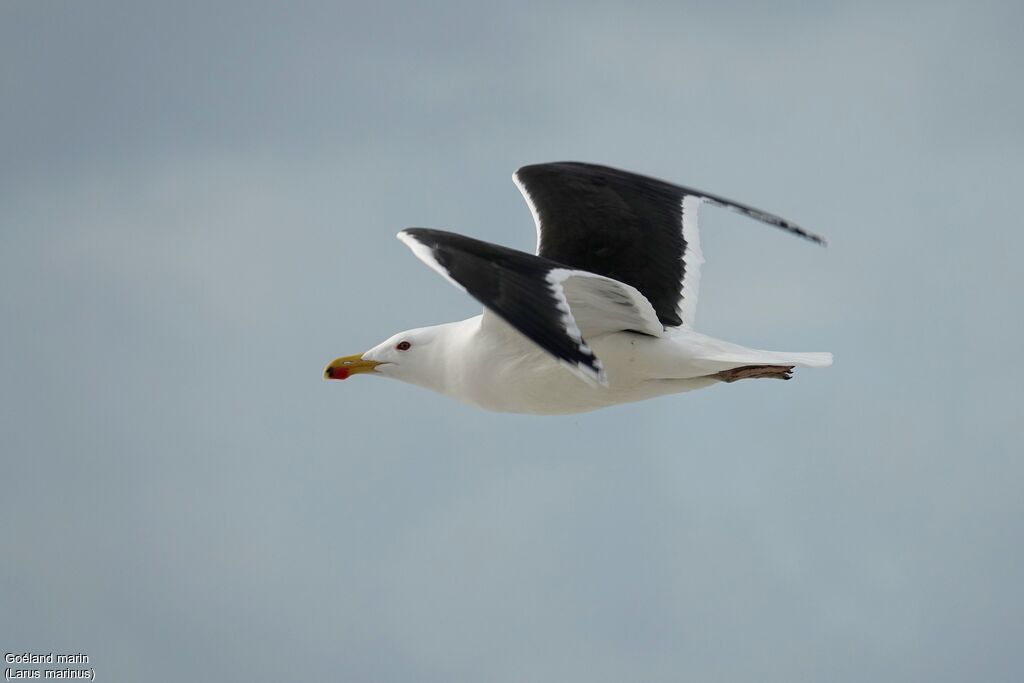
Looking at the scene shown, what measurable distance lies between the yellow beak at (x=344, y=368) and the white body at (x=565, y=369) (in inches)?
32.3

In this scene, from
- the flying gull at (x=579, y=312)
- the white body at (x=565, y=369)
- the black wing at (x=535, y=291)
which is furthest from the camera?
the white body at (x=565, y=369)

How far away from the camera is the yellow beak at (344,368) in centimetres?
1149

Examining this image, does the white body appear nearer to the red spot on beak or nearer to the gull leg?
the gull leg

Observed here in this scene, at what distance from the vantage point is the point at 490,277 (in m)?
8.59

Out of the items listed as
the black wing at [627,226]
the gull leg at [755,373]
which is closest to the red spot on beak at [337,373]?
the black wing at [627,226]

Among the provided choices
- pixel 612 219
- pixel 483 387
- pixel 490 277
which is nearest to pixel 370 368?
pixel 483 387

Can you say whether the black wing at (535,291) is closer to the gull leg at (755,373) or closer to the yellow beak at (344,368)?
the gull leg at (755,373)

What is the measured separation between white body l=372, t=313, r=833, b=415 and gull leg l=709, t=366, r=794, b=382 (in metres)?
0.11

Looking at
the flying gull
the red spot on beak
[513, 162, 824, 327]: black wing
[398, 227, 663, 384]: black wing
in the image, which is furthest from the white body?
the red spot on beak

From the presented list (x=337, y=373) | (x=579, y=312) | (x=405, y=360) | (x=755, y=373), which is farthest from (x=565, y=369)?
(x=337, y=373)

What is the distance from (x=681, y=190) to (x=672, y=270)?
98 cm

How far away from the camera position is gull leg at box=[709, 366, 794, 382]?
1004 cm

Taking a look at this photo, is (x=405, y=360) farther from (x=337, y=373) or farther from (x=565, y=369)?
(x=565, y=369)

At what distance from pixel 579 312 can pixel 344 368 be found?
2.42 metres
